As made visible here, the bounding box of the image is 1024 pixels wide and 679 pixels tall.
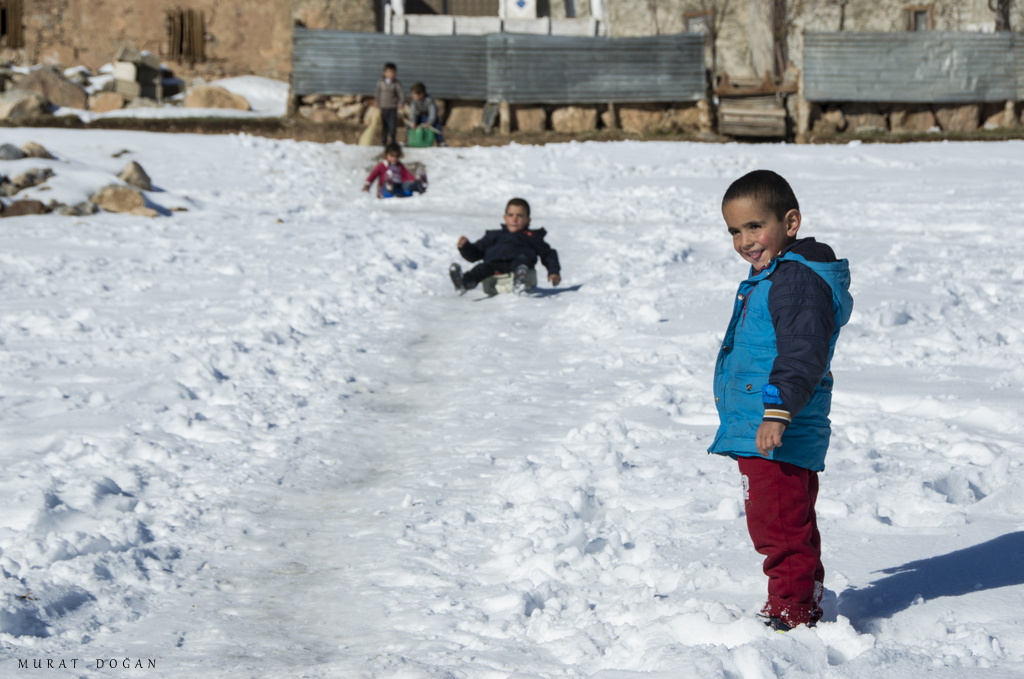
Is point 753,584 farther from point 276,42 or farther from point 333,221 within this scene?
point 276,42

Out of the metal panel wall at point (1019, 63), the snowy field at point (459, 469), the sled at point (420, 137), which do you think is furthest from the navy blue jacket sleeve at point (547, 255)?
the metal panel wall at point (1019, 63)

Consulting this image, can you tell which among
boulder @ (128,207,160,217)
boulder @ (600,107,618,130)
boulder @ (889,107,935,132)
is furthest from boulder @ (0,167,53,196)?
boulder @ (889,107,935,132)

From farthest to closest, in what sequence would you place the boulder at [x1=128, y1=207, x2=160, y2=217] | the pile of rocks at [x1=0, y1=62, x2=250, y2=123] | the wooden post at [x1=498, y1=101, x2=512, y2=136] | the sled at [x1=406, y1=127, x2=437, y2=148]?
the pile of rocks at [x1=0, y1=62, x2=250, y2=123]
the wooden post at [x1=498, y1=101, x2=512, y2=136]
the sled at [x1=406, y1=127, x2=437, y2=148]
the boulder at [x1=128, y1=207, x2=160, y2=217]

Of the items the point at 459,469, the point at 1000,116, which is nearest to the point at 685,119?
the point at 1000,116

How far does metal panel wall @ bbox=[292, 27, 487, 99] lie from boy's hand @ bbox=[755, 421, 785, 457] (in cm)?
1666

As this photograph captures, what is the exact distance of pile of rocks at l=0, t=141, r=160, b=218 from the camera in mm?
10125

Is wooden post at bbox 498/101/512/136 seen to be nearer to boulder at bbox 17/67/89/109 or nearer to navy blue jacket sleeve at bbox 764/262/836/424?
boulder at bbox 17/67/89/109

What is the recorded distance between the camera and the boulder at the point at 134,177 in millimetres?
11528

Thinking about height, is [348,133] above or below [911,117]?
below

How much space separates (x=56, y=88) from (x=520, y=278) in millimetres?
18096

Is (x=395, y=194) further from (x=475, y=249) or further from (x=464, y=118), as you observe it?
(x=464, y=118)

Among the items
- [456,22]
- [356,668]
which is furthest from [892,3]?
[356,668]

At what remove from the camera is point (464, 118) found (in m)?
18.6

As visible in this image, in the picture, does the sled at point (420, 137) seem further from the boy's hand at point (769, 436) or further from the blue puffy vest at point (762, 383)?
the boy's hand at point (769, 436)
